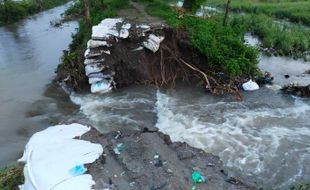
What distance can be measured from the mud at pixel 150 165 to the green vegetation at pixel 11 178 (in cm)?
146

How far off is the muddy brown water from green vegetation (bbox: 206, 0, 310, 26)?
39.1 feet

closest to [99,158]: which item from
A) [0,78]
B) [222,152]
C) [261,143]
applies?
[222,152]

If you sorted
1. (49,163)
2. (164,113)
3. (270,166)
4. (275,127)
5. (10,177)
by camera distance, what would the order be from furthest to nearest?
(164,113)
(275,127)
(270,166)
(10,177)
(49,163)

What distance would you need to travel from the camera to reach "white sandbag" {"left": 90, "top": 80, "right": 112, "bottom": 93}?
13078 mm

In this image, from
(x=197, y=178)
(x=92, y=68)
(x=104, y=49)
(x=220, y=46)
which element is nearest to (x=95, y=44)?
(x=104, y=49)

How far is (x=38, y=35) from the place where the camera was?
22891mm

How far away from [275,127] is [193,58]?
460 cm

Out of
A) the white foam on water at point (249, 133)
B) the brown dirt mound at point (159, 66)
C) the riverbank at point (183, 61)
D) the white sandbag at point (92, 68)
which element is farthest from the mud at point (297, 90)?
the white sandbag at point (92, 68)

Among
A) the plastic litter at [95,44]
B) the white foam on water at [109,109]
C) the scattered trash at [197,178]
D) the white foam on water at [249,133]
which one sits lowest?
the white foam on water at [249,133]

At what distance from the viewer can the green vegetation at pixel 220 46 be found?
13.9m

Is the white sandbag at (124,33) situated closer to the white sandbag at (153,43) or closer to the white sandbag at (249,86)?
the white sandbag at (153,43)

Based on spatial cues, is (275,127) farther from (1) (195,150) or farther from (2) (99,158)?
(2) (99,158)

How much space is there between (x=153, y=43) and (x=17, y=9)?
1819 cm

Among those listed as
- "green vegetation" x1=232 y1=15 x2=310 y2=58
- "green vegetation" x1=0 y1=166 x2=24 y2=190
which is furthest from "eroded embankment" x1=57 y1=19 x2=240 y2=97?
"green vegetation" x1=232 y1=15 x2=310 y2=58
